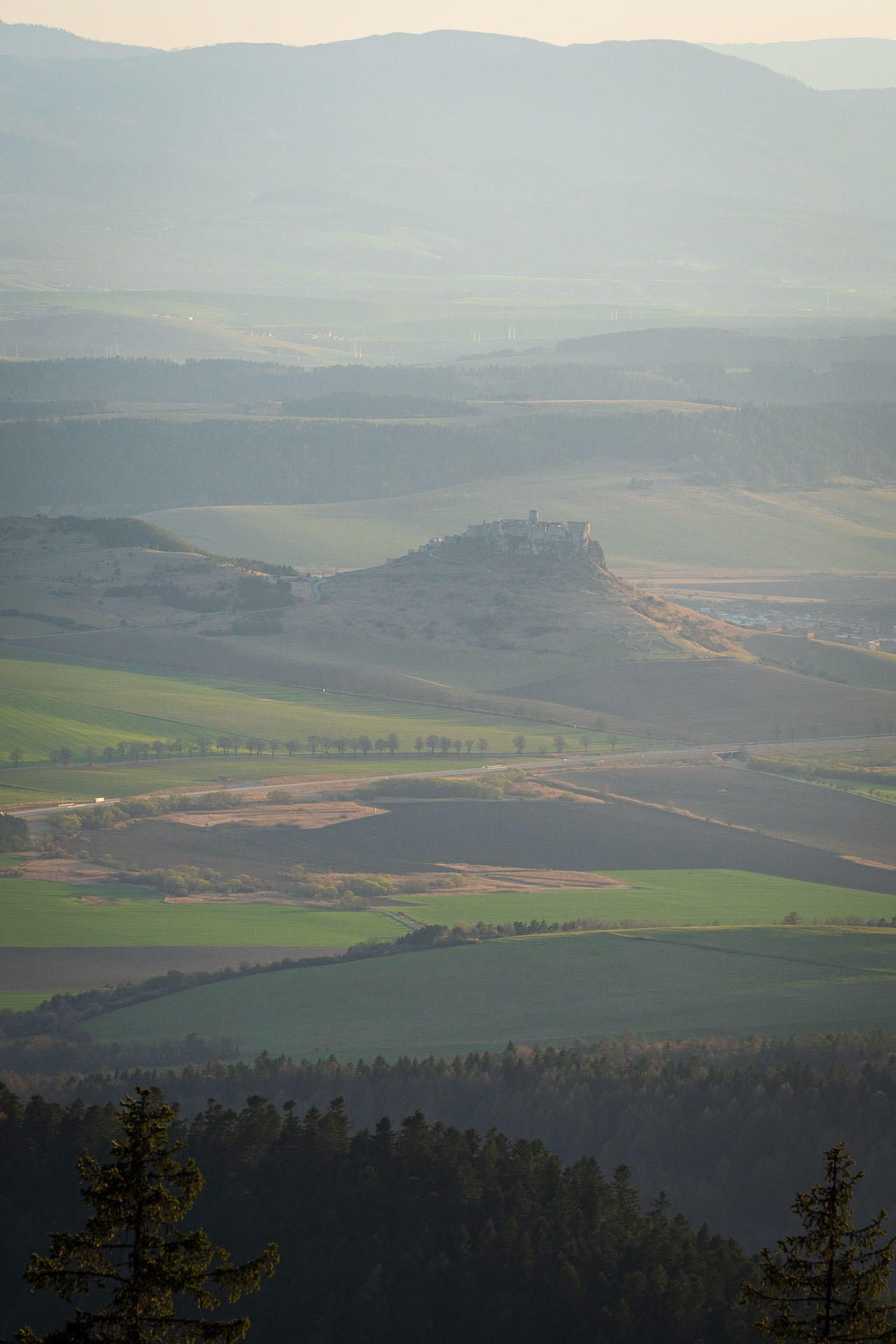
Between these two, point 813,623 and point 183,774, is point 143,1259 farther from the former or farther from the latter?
point 813,623

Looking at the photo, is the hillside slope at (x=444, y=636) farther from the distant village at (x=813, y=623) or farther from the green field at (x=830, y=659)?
the distant village at (x=813, y=623)

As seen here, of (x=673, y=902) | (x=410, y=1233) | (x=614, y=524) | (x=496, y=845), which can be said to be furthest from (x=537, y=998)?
(x=614, y=524)

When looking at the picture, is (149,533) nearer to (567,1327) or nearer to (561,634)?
(561,634)

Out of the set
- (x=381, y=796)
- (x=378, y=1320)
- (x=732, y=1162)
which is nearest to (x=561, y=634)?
(x=381, y=796)

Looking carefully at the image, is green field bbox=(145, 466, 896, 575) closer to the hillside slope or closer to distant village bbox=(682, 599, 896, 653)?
distant village bbox=(682, 599, 896, 653)

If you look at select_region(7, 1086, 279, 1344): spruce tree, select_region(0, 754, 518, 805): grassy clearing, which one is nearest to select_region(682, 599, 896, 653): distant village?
select_region(0, 754, 518, 805): grassy clearing

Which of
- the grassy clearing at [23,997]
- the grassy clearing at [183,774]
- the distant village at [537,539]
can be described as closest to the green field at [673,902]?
the grassy clearing at [23,997]
